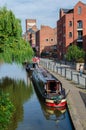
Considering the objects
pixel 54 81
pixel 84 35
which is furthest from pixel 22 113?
pixel 84 35

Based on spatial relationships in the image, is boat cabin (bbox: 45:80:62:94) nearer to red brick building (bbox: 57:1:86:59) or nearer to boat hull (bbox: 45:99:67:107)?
boat hull (bbox: 45:99:67:107)

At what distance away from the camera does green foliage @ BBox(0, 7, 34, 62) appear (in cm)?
3203

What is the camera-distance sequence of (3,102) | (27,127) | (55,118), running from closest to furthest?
(3,102)
(27,127)
(55,118)

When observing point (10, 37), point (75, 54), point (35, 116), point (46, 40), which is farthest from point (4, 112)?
point (46, 40)

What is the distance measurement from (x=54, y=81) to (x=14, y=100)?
420 centimetres

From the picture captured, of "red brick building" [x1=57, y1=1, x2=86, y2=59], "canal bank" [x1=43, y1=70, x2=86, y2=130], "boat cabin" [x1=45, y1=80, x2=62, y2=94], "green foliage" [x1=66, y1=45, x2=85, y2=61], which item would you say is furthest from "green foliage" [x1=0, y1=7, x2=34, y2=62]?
"red brick building" [x1=57, y1=1, x2=86, y2=59]

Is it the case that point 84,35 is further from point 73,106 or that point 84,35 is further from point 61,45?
point 73,106

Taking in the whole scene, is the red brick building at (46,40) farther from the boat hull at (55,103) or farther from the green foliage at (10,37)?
the boat hull at (55,103)

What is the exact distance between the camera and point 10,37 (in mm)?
33188

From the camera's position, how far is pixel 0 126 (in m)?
13.4

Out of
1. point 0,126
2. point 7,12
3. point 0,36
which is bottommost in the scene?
point 0,126

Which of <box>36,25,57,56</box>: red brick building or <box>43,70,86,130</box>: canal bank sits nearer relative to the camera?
<box>43,70,86,130</box>: canal bank

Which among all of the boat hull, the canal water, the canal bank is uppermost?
the canal bank

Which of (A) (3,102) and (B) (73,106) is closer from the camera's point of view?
(A) (3,102)
